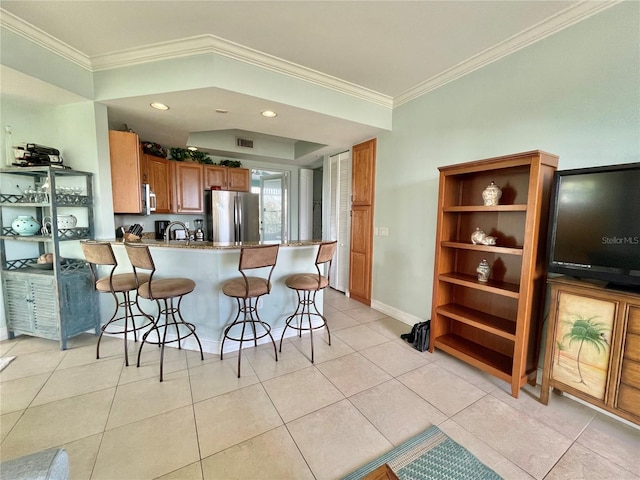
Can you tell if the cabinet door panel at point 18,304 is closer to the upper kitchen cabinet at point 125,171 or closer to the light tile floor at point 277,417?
the light tile floor at point 277,417

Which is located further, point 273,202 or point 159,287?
point 273,202

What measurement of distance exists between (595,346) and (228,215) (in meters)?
4.55

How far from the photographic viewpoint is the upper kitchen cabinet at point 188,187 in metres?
4.26

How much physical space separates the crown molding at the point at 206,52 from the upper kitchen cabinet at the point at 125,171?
64cm

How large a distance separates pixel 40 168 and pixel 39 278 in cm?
103

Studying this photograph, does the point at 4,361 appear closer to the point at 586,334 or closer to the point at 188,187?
the point at 188,187

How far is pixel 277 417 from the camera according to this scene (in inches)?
67.9

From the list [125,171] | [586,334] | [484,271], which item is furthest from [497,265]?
[125,171]

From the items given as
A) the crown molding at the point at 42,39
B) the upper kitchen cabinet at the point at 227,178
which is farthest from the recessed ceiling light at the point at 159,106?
the upper kitchen cabinet at the point at 227,178

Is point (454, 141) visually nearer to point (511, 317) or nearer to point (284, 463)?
point (511, 317)

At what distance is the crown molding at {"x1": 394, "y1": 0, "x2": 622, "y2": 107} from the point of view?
5.79 feet

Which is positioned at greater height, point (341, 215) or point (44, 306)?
point (341, 215)

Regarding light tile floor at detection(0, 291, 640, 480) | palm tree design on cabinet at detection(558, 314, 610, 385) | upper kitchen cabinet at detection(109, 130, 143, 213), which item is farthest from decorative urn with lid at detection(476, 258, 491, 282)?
upper kitchen cabinet at detection(109, 130, 143, 213)

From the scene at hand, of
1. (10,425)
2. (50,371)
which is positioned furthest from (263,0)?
(50,371)
